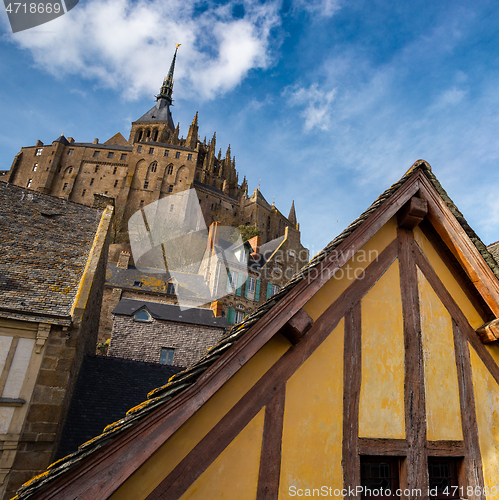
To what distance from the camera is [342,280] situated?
3.78 meters

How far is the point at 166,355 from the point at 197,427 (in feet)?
52.7

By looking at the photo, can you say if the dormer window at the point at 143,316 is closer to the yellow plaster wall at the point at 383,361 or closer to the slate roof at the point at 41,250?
the slate roof at the point at 41,250

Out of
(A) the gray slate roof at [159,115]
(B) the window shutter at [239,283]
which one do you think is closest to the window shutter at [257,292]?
(B) the window shutter at [239,283]

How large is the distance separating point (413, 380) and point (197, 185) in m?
67.5

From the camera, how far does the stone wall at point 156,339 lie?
17.3 metres

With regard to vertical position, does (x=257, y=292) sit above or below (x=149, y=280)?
above

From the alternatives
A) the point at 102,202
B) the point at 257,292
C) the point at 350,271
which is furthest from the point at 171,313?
the point at 350,271

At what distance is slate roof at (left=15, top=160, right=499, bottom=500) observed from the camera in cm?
215

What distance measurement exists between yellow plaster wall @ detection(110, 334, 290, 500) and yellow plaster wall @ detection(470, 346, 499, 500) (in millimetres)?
2479

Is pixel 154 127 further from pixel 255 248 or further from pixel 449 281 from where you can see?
pixel 449 281

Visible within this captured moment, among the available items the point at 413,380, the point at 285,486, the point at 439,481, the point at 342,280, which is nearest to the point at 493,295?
the point at 413,380

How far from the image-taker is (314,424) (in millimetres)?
3225

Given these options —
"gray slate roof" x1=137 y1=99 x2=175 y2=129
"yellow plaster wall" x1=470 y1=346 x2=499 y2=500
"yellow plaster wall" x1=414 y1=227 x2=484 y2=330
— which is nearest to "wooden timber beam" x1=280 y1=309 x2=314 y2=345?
"yellow plaster wall" x1=414 y1=227 x2=484 y2=330

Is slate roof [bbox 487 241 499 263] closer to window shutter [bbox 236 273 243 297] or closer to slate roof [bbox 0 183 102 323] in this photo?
slate roof [bbox 0 183 102 323]
